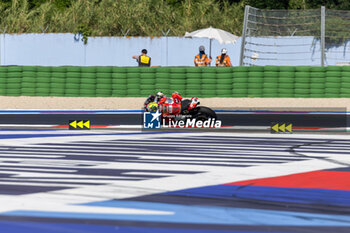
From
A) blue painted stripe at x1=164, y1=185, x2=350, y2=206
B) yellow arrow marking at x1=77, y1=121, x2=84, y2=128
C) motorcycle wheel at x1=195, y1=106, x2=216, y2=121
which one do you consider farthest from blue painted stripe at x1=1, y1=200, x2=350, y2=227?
yellow arrow marking at x1=77, y1=121, x2=84, y2=128

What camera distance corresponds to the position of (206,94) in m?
26.5

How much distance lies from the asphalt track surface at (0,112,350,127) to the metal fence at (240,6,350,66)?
27.2ft

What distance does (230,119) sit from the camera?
19.6 meters

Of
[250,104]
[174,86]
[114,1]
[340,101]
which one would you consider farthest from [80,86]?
[114,1]

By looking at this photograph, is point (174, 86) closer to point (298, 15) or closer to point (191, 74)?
point (191, 74)

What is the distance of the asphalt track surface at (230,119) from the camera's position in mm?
19188

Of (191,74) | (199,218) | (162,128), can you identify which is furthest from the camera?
(191,74)

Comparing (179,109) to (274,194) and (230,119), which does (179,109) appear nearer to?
(230,119)

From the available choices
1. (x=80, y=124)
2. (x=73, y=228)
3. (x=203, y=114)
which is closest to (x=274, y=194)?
(x=73, y=228)

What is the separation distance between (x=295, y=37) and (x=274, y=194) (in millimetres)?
26311

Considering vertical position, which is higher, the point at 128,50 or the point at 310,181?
the point at 128,50

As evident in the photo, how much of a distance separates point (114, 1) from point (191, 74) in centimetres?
1869

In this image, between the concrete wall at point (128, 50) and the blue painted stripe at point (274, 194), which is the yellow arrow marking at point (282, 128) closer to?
the blue painted stripe at point (274, 194)

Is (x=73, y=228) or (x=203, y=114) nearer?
(x=73, y=228)
